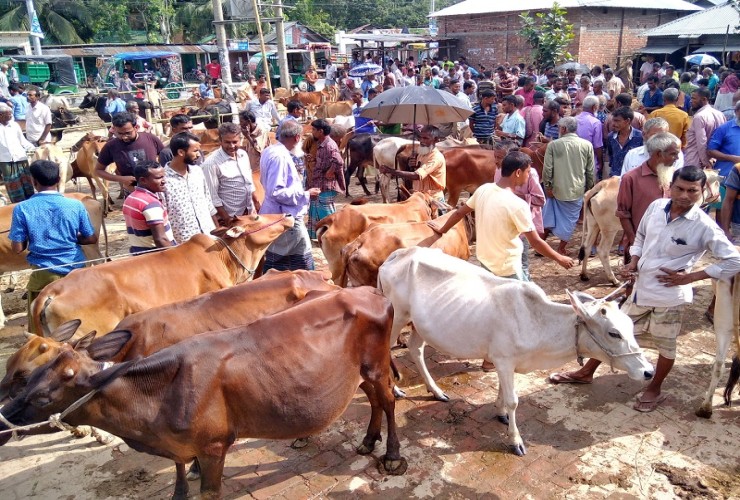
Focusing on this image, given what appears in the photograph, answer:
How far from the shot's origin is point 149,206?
5082 millimetres

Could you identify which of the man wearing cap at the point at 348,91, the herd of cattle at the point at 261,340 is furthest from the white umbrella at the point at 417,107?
the man wearing cap at the point at 348,91

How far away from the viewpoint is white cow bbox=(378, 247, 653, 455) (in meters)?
3.88

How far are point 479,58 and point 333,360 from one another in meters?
33.0

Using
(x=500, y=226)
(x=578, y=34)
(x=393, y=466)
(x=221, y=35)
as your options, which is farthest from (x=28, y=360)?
(x=578, y=34)

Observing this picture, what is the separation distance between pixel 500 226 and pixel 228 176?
9.65ft

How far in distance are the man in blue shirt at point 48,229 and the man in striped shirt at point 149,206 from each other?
1.25ft

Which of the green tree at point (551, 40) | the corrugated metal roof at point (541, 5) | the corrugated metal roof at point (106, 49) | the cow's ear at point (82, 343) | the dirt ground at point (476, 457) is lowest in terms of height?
the dirt ground at point (476, 457)

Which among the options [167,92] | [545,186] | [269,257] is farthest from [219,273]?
[167,92]

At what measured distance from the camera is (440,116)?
8750 millimetres

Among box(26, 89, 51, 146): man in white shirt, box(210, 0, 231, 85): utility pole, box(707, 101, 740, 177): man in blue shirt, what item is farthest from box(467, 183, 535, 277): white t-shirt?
box(210, 0, 231, 85): utility pole

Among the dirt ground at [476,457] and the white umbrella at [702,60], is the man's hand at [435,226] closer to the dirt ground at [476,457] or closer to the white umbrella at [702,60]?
the dirt ground at [476,457]

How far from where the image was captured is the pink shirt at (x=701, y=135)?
7387 millimetres

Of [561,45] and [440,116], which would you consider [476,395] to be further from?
[561,45]

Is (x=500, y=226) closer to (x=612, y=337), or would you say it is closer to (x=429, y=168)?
Result: (x=612, y=337)
